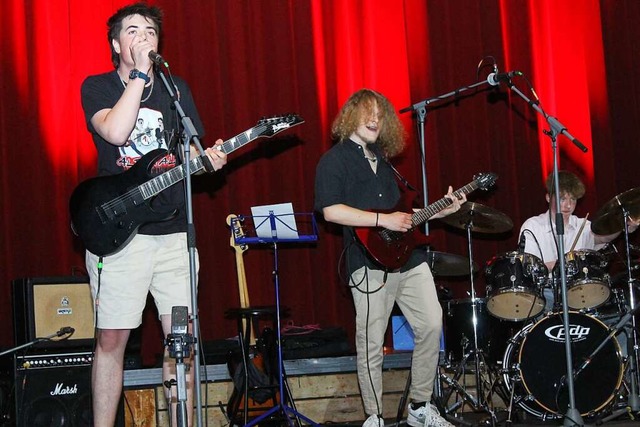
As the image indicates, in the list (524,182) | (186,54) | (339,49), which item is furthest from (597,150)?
(186,54)

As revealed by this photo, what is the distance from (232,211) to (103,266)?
7.75ft

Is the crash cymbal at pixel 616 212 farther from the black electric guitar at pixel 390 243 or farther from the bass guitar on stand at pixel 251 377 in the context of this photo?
the bass guitar on stand at pixel 251 377

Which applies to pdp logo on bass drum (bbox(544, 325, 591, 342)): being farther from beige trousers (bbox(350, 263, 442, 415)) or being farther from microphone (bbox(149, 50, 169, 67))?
microphone (bbox(149, 50, 169, 67))

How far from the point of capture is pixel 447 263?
5.06 meters

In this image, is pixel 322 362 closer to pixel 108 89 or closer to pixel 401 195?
pixel 401 195

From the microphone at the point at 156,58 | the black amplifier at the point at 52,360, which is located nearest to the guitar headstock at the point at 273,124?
the microphone at the point at 156,58

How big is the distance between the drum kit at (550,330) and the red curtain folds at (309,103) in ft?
3.44

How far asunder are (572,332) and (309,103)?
2292 millimetres

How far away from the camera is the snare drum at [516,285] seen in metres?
4.72

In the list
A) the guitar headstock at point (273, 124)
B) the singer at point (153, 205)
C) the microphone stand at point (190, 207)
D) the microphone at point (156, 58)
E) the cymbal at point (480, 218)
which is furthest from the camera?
the cymbal at point (480, 218)

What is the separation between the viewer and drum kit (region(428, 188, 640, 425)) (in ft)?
15.6

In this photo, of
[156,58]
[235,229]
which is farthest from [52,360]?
[156,58]

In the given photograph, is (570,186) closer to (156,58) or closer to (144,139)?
(144,139)

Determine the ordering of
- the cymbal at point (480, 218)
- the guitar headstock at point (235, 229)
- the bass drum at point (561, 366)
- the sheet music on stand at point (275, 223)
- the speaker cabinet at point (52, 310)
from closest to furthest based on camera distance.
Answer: the speaker cabinet at point (52, 310)
the sheet music on stand at point (275, 223)
the bass drum at point (561, 366)
the cymbal at point (480, 218)
the guitar headstock at point (235, 229)
